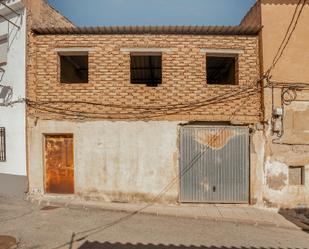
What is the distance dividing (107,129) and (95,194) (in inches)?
83.2

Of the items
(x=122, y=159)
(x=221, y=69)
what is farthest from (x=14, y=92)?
(x=221, y=69)

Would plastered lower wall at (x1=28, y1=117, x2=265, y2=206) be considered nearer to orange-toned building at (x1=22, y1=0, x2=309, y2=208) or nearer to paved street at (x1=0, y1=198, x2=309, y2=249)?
orange-toned building at (x1=22, y1=0, x2=309, y2=208)

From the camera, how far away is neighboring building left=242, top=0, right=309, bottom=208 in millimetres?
8625

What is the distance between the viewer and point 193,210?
321 inches

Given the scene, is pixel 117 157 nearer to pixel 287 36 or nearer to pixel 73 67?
pixel 73 67

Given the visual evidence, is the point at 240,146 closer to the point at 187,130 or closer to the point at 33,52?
the point at 187,130

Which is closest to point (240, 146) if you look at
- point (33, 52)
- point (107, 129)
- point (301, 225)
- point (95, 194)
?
point (301, 225)

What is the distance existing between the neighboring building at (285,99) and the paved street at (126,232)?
186 cm

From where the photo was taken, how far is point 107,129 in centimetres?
867

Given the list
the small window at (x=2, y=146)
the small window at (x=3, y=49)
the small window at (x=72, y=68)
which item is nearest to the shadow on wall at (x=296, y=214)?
the small window at (x=72, y=68)

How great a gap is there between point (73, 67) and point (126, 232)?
7.57 metres

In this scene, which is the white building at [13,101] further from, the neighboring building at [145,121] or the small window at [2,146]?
the neighboring building at [145,121]

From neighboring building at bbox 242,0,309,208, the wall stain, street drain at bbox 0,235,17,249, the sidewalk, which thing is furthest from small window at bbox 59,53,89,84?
the wall stain

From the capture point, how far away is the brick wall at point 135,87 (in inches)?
342
